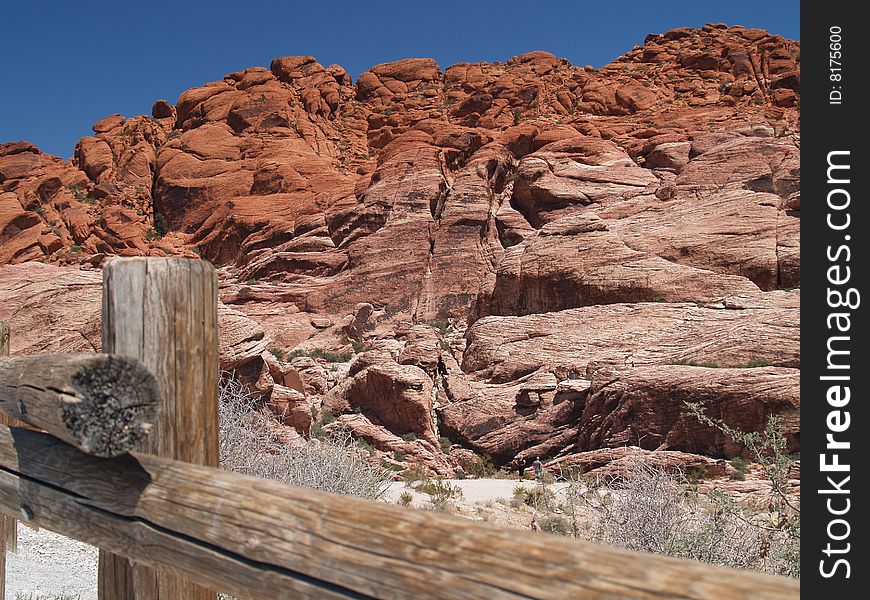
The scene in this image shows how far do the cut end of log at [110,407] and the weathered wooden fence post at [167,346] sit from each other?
0.21 m

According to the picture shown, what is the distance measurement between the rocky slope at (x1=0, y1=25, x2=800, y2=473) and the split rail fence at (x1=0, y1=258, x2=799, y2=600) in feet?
37.5

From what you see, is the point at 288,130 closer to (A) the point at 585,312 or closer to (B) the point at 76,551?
(A) the point at 585,312

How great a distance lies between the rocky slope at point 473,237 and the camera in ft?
45.8

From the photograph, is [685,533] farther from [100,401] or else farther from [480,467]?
[480,467]

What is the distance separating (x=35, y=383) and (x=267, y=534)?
2.87ft

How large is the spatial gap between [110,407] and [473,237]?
990 inches

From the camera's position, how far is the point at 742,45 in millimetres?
42406

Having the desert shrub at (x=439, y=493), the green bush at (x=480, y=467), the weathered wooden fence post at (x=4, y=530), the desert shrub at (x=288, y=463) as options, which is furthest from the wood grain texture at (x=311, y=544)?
the green bush at (x=480, y=467)

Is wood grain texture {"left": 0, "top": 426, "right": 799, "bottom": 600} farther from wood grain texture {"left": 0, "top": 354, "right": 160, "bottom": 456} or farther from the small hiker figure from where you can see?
the small hiker figure

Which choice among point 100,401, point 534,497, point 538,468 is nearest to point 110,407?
point 100,401

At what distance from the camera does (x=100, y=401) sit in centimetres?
153

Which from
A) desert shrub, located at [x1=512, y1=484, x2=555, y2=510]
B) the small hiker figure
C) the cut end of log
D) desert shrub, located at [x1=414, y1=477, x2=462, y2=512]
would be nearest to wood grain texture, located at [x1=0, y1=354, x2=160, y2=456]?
the cut end of log

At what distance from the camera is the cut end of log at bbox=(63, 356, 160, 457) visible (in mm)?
1513
